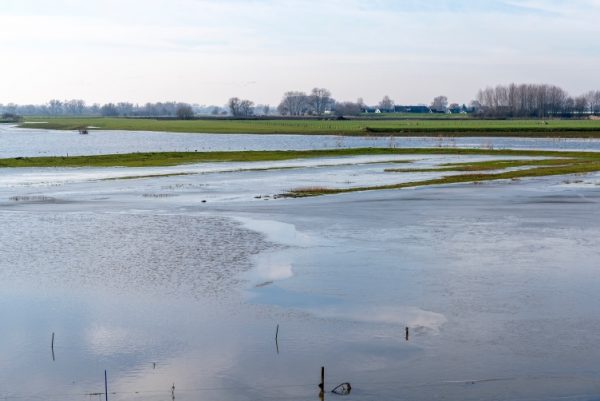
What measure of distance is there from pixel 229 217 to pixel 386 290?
13389 millimetres

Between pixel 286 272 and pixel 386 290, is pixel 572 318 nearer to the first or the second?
pixel 386 290

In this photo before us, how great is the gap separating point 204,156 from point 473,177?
102 ft

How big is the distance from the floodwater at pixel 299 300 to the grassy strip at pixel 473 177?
5634mm

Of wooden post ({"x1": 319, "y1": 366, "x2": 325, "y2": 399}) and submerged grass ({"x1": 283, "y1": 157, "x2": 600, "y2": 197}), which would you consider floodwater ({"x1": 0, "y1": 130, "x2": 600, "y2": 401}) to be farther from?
submerged grass ({"x1": 283, "y1": 157, "x2": 600, "y2": 197})

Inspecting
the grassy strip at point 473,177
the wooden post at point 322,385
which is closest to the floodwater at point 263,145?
the grassy strip at point 473,177

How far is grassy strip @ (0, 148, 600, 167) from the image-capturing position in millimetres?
64188

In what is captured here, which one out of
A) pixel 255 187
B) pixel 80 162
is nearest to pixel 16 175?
pixel 80 162

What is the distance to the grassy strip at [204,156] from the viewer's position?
64188 millimetres

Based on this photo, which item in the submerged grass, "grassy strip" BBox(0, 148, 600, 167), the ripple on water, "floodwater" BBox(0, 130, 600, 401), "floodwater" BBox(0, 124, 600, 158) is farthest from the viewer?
"floodwater" BBox(0, 124, 600, 158)

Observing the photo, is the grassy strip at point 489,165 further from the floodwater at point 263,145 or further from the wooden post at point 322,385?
the wooden post at point 322,385

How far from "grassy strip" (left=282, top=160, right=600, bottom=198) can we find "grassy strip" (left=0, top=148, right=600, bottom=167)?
50.3 feet

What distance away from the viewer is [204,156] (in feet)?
245

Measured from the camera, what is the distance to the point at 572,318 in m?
16.7

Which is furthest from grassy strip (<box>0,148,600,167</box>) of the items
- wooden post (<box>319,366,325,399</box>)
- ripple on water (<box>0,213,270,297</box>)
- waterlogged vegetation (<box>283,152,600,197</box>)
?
wooden post (<box>319,366,325,399</box>)
